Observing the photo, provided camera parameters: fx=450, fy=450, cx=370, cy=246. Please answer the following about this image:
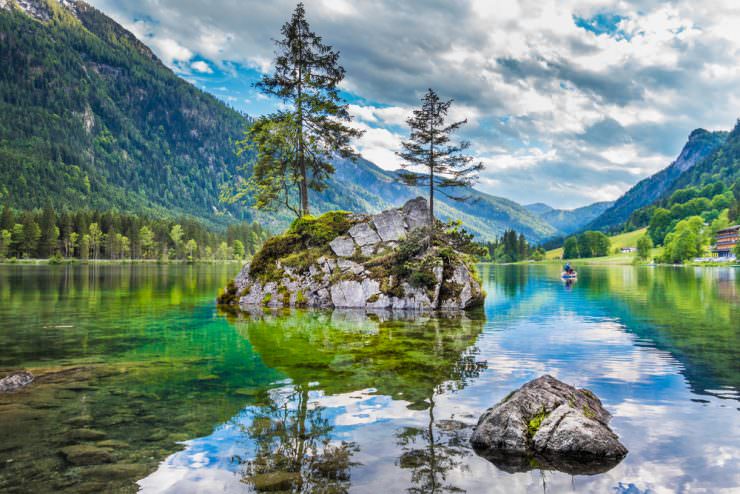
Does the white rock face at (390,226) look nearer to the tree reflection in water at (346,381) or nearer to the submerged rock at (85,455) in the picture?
the tree reflection in water at (346,381)

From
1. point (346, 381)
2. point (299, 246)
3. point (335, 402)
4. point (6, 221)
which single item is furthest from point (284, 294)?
point (6, 221)

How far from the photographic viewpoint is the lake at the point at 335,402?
835cm

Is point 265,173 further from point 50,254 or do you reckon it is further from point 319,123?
point 50,254

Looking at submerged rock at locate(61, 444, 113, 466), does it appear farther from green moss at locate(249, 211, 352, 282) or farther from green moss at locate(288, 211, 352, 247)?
green moss at locate(288, 211, 352, 247)

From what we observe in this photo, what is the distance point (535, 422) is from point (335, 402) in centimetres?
542

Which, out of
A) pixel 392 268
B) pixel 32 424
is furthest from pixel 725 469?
pixel 392 268

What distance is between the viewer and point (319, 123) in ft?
149

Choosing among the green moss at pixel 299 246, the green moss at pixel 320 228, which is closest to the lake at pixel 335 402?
the green moss at pixel 299 246

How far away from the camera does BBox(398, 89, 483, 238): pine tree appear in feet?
142

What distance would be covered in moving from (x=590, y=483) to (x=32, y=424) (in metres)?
12.3

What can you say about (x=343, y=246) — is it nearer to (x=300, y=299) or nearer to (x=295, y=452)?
(x=300, y=299)

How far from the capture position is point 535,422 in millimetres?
10195

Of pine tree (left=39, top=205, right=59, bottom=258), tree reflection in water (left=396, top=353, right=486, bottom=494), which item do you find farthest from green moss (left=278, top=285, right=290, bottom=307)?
pine tree (left=39, top=205, right=59, bottom=258)

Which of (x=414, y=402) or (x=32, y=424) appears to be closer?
(x=32, y=424)
